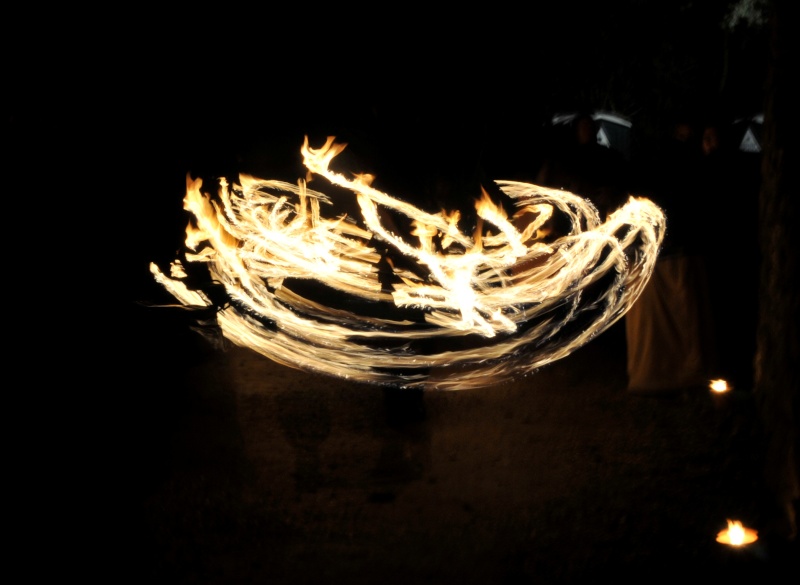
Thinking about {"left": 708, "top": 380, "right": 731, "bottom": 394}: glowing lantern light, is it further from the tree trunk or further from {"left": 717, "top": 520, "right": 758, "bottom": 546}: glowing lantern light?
{"left": 717, "top": 520, "right": 758, "bottom": 546}: glowing lantern light

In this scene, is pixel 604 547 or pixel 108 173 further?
pixel 604 547

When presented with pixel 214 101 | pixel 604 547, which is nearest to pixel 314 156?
pixel 214 101

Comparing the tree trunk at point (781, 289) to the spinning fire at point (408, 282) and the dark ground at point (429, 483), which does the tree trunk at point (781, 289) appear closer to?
the dark ground at point (429, 483)

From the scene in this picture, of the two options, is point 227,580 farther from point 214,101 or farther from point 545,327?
point 545,327

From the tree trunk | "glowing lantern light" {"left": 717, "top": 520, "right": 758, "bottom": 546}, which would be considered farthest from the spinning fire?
"glowing lantern light" {"left": 717, "top": 520, "right": 758, "bottom": 546}

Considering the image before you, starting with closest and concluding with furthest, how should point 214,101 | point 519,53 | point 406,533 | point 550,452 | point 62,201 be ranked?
point 62,201, point 214,101, point 406,533, point 550,452, point 519,53

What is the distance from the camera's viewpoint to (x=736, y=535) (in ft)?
13.4

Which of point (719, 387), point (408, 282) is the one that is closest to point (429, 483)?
point (408, 282)

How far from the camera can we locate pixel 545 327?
7004mm

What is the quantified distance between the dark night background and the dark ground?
0.08m

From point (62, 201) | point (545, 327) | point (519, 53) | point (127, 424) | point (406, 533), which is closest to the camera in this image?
point (62, 201)

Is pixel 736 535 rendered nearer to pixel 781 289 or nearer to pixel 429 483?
pixel 781 289

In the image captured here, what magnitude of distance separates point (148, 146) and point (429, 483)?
3233mm

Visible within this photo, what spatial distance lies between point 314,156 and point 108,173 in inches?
46.4
